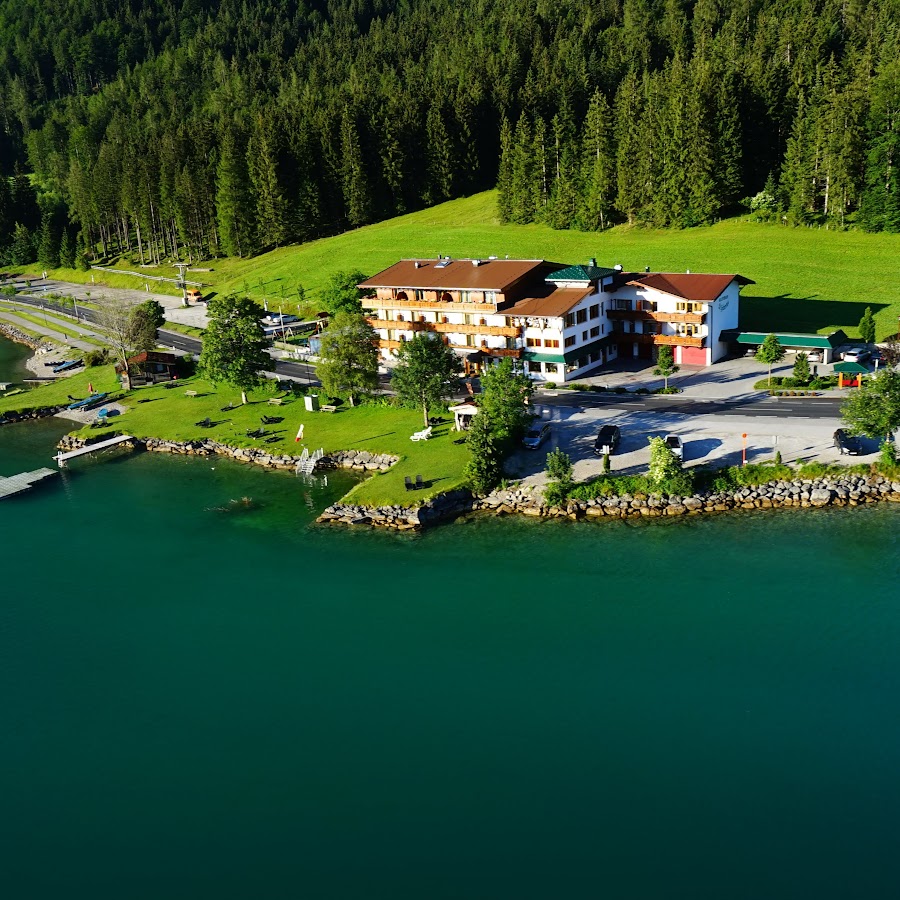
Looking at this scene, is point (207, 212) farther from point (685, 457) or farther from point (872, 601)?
point (872, 601)

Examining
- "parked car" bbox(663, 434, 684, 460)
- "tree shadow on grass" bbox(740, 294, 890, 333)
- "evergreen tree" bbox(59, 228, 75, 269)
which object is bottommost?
"evergreen tree" bbox(59, 228, 75, 269)

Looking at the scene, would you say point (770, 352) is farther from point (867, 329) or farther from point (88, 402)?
point (88, 402)

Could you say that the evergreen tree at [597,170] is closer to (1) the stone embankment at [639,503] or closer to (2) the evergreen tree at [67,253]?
(1) the stone embankment at [639,503]

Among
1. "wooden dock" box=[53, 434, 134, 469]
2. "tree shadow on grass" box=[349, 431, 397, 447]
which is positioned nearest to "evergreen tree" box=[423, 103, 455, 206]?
"wooden dock" box=[53, 434, 134, 469]

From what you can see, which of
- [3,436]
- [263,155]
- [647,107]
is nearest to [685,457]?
[3,436]

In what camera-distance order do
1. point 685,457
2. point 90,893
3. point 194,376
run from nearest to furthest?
point 90,893 → point 685,457 → point 194,376

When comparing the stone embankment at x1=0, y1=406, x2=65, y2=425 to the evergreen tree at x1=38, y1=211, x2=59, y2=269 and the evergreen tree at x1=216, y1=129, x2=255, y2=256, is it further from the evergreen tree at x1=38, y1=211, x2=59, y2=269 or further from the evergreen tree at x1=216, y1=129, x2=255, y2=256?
the evergreen tree at x1=38, y1=211, x2=59, y2=269
